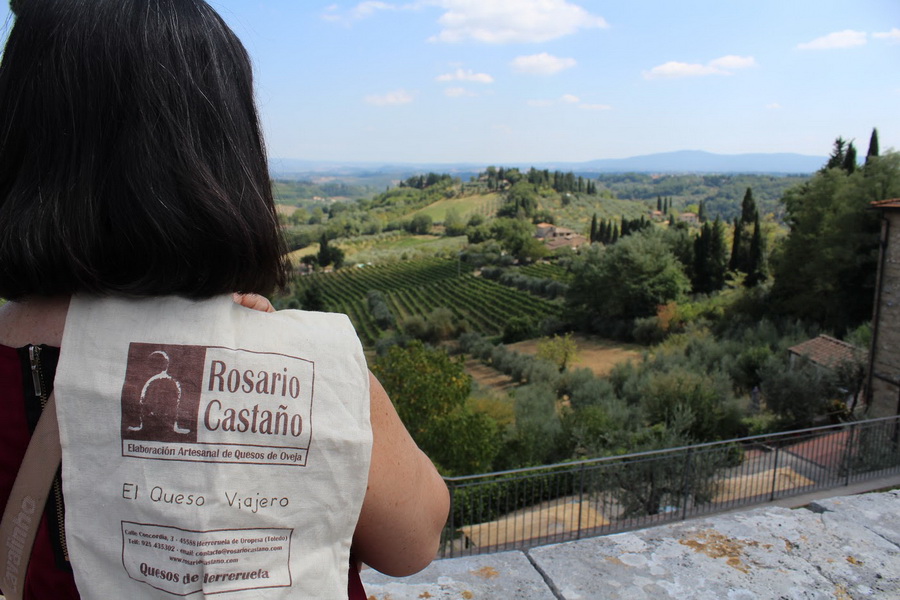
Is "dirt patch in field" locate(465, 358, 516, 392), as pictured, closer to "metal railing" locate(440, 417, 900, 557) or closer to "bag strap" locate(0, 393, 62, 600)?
"metal railing" locate(440, 417, 900, 557)

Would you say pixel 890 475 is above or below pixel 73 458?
below

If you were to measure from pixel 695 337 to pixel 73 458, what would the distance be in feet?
87.5

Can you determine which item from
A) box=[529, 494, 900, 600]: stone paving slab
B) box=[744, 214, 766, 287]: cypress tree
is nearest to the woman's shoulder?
box=[529, 494, 900, 600]: stone paving slab

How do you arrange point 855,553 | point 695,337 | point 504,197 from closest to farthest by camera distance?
point 855,553, point 695,337, point 504,197

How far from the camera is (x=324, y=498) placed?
0.76 meters

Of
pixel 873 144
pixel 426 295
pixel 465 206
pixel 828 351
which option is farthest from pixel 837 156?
pixel 465 206

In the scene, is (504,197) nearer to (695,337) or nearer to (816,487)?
(695,337)

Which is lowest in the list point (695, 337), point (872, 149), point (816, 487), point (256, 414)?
point (695, 337)

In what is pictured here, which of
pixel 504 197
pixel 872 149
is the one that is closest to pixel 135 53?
pixel 872 149

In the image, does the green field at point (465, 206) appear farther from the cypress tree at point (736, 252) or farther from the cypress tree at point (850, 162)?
the cypress tree at point (850, 162)

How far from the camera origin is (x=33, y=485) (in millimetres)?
720

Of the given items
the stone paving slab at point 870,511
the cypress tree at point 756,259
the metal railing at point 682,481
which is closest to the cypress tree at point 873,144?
the cypress tree at point 756,259

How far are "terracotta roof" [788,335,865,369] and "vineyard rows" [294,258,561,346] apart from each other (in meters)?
20.8

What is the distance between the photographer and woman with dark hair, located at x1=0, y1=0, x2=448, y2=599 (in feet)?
2.33
